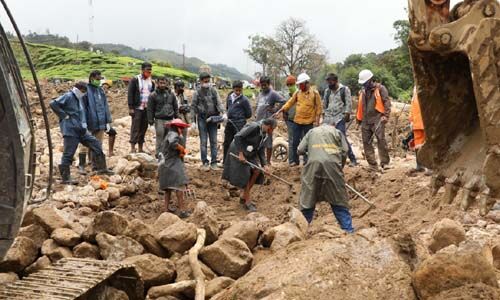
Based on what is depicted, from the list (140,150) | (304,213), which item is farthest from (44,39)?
(304,213)

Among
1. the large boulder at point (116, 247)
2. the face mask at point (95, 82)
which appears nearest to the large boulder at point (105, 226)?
the large boulder at point (116, 247)

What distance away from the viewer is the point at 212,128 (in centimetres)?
1057

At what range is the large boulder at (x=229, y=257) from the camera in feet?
17.6

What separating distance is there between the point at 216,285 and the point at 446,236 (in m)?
2.05

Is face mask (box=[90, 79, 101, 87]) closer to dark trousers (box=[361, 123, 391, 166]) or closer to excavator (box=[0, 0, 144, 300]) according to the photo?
dark trousers (box=[361, 123, 391, 166])

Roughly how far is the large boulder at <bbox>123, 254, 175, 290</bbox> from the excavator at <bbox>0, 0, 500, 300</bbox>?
696 mm

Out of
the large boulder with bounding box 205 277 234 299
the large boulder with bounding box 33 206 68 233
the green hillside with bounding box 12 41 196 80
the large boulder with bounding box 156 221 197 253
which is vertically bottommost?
the large boulder with bounding box 205 277 234 299

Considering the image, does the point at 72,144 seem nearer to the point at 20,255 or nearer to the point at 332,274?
the point at 20,255

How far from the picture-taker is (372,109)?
10.0 m

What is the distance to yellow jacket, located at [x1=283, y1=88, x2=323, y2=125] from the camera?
1027cm

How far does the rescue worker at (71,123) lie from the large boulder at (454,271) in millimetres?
5996

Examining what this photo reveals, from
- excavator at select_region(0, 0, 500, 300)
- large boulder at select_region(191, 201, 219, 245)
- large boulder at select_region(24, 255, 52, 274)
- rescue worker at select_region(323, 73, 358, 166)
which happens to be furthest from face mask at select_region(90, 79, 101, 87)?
excavator at select_region(0, 0, 500, 300)

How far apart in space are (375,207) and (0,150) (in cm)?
621

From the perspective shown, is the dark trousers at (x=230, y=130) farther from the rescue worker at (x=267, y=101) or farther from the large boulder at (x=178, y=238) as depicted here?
the large boulder at (x=178, y=238)
